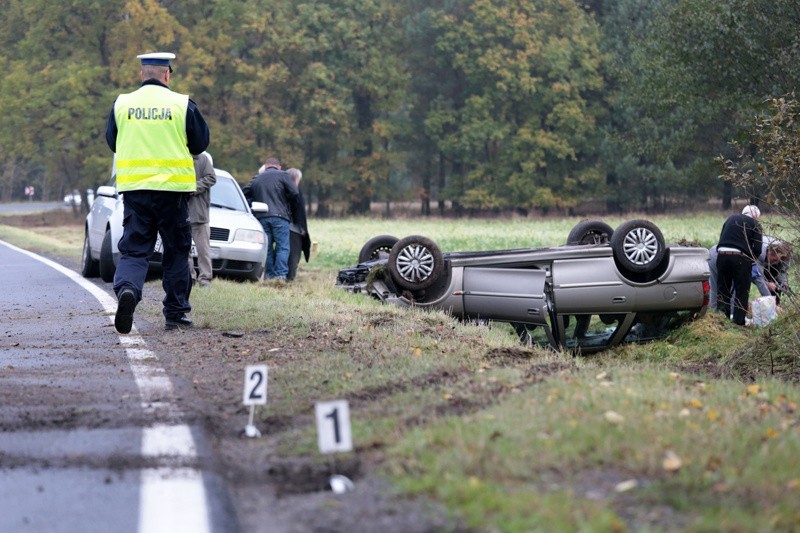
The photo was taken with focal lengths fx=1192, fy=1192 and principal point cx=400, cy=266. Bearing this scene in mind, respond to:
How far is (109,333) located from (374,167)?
185 feet

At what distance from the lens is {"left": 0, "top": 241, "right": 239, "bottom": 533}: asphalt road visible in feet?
13.6

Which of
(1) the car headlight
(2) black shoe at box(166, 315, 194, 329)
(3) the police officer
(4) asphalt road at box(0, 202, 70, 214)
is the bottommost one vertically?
(4) asphalt road at box(0, 202, 70, 214)

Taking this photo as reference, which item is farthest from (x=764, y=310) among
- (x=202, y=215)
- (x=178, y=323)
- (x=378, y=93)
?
(x=378, y=93)

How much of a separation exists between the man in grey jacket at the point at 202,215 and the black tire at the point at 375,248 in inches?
75.8

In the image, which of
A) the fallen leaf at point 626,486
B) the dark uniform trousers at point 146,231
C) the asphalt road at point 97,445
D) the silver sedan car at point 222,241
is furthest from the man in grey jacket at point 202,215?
the fallen leaf at point 626,486

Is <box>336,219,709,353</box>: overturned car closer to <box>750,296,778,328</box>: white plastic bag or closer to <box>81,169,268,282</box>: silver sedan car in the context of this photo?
<box>750,296,778,328</box>: white plastic bag

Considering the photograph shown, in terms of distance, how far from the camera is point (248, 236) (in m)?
15.9

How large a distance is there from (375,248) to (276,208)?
86.2 inches

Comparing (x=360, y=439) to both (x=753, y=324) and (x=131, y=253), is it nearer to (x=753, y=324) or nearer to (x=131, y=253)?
(x=131, y=253)

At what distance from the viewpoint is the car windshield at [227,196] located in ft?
55.1

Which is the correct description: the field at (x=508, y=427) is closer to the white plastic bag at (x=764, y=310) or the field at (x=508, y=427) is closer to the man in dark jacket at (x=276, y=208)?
the white plastic bag at (x=764, y=310)

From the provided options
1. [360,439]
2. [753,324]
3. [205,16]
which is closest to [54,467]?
[360,439]

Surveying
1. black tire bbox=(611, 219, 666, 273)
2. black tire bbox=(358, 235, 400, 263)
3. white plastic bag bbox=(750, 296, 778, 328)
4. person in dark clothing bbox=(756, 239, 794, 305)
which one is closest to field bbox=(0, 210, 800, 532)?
person in dark clothing bbox=(756, 239, 794, 305)

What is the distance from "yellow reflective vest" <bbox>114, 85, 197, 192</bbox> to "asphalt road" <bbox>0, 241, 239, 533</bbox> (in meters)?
1.24
